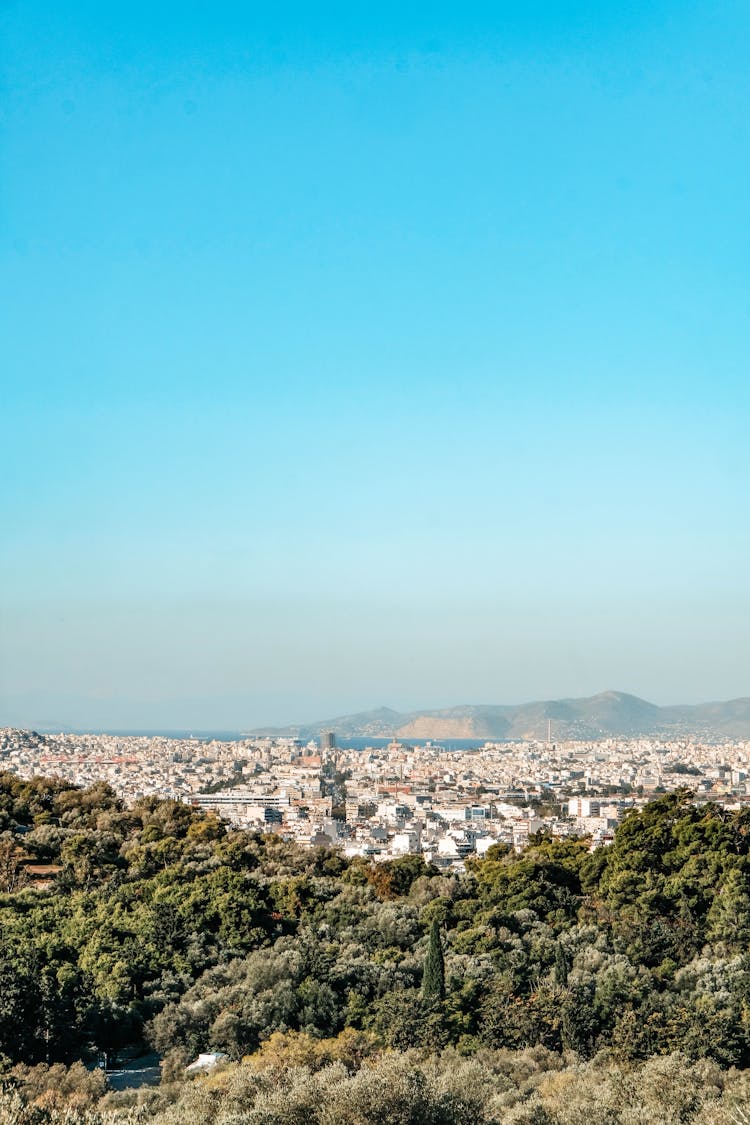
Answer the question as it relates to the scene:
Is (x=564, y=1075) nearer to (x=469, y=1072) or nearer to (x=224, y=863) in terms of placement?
(x=469, y=1072)

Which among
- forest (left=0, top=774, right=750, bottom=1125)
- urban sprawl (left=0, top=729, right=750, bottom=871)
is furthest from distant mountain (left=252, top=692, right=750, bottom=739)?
forest (left=0, top=774, right=750, bottom=1125)

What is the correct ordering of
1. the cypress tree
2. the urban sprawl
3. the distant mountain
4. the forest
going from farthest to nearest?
1. the distant mountain
2. the urban sprawl
3. the cypress tree
4. the forest

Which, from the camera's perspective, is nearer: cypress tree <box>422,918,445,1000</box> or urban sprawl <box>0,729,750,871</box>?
cypress tree <box>422,918,445,1000</box>

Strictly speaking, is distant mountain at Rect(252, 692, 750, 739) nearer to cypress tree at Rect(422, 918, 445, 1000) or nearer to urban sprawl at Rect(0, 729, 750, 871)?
urban sprawl at Rect(0, 729, 750, 871)

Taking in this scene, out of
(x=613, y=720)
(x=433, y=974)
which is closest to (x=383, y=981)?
(x=433, y=974)

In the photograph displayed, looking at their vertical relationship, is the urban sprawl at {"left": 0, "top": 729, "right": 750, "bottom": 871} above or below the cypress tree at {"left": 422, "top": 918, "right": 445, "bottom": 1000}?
below

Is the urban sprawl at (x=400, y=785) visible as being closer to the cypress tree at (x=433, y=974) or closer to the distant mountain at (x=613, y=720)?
the cypress tree at (x=433, y=974)
